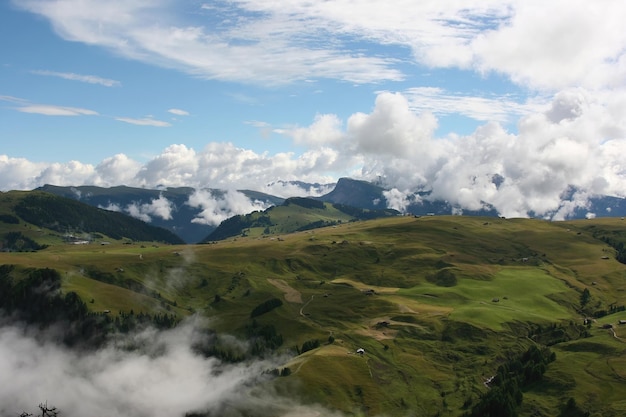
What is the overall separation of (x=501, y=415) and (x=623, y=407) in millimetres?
42830

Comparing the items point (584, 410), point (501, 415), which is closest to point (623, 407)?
point (584, 410)

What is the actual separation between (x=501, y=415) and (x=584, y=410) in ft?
100

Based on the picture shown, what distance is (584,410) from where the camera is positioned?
652ft

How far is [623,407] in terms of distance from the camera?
194m

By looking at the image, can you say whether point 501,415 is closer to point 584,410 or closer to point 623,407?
point 584,410

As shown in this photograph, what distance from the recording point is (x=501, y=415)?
7830 inches

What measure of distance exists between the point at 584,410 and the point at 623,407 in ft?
42.3
